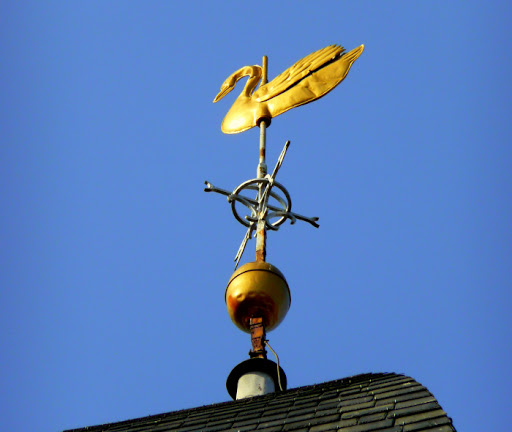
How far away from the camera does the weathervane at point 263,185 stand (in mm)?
12812

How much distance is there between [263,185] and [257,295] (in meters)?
1.96

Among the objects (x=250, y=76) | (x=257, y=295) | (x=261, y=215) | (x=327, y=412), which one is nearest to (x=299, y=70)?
(x=250, y=76)

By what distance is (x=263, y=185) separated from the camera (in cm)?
1416

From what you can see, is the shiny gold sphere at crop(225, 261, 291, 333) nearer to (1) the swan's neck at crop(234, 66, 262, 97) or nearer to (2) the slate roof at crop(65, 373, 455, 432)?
(2) the slate roof at crop(65, 373, 455, 432)

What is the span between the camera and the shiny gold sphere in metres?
12.8

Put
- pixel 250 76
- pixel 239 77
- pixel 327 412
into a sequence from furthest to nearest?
pixel 239 77, pixel 250 76, pixel 327 412

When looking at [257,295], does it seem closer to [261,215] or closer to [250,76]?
[261,215]

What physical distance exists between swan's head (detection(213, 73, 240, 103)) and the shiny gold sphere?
5.06 meters

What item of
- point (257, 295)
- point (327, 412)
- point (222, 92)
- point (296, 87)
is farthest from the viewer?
point (222, 92)

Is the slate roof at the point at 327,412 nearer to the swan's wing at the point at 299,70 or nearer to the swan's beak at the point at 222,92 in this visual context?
the swan's wing at the point at 299,70

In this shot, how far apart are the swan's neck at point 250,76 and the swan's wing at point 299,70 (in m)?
0.61

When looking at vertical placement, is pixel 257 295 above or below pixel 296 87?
below

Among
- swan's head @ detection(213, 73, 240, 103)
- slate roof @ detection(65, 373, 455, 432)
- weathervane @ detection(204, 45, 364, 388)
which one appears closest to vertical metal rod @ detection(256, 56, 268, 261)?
weathervane @ detection(204, 45, 364, 388)

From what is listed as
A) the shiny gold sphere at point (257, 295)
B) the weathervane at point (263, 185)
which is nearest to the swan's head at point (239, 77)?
the weathervane at point (263, 185)
